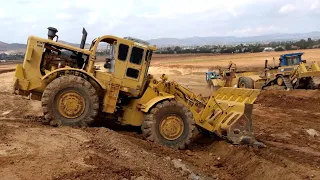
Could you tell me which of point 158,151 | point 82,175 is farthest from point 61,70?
point 82,175

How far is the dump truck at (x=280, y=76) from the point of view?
2359 centimetres

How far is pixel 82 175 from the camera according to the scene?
6.42 meters

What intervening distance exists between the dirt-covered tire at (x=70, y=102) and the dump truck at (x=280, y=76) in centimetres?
1547

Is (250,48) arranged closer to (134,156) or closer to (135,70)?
(135,70)

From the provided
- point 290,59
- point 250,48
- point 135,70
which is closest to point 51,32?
point 135,70

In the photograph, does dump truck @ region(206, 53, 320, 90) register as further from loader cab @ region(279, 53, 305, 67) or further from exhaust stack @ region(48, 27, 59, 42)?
exhaust stack @ region(48, 27, 59, 42)

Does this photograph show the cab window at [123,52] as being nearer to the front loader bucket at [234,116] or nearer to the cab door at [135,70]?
the cab door at [135,70]

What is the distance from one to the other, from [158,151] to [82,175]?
3.16 metres

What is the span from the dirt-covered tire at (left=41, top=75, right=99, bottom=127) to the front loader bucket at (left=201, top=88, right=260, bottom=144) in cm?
304

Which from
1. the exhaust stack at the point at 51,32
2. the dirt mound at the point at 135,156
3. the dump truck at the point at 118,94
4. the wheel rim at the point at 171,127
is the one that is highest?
the exhaust stack at the point at 51,32

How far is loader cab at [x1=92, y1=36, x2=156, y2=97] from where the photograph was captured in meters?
10.4

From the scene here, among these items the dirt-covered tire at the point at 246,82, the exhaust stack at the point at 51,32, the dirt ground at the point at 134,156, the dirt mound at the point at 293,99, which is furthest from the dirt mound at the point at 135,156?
the dirt-covered tire at the point at 246,82

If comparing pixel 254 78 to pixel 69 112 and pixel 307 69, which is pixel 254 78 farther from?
pixel 69 112

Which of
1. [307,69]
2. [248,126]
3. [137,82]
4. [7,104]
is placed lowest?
[7,104]
